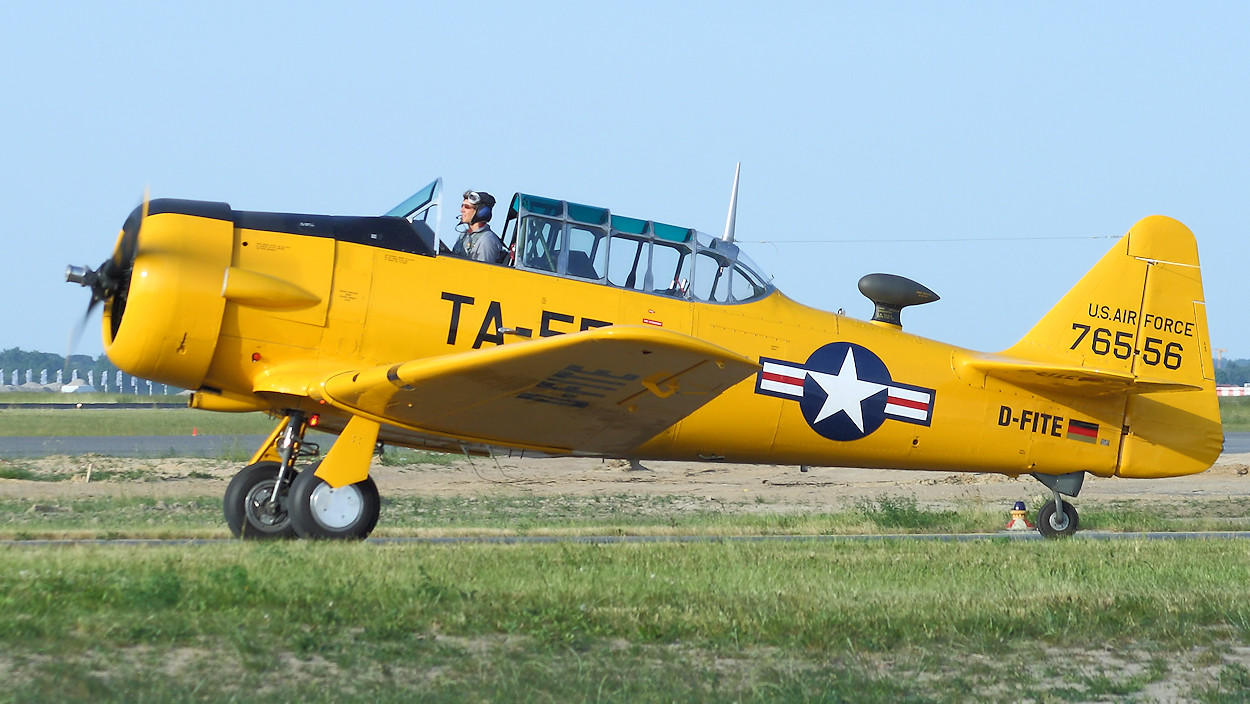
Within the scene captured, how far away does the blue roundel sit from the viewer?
1045 cm

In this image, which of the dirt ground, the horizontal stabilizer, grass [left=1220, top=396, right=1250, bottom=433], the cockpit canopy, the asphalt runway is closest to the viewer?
the cockpit canopy

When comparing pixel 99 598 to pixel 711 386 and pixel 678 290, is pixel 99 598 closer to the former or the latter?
pixel 711 386

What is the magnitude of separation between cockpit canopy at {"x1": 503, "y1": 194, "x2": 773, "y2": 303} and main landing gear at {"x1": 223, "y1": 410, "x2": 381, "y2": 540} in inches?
85.2

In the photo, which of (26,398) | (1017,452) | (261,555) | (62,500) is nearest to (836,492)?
(1017,452)

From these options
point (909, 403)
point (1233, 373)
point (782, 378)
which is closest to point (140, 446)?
point (782, 378)

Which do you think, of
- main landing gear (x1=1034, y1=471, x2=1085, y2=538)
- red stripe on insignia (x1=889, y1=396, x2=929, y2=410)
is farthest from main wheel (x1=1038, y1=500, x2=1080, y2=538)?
red stripe on insignia (x1=889, y1=396, x2=929, y2=410)

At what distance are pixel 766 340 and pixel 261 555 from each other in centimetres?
472

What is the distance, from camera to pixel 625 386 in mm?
8586

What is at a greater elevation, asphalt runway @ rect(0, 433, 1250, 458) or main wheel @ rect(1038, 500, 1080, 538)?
main wheel @ rect(1038, 500, 1080, 538)

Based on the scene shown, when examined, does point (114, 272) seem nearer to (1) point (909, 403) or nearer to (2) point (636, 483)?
(1) point (909, 403)

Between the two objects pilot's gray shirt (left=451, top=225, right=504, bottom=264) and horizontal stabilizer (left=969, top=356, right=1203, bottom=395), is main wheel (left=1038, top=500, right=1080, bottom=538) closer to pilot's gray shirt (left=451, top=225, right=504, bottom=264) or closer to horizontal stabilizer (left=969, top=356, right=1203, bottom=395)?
horizontal stabilizer (left=969, top=356, right=1203, bottom=395)

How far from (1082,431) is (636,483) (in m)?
9.99

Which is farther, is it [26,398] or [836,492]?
[26,398]

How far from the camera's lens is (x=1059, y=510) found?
1172 centimetres
